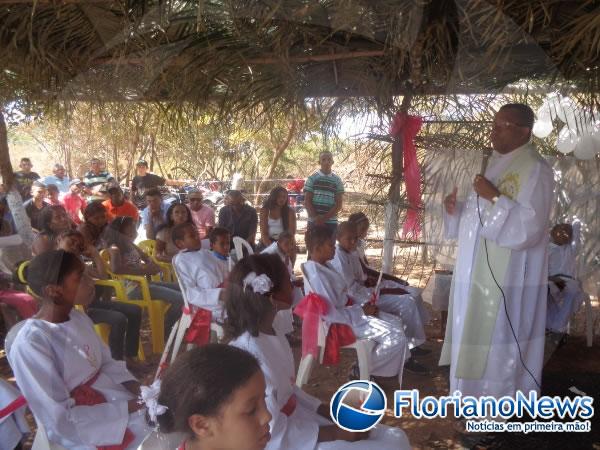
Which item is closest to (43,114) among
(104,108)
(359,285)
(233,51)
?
(104,108)

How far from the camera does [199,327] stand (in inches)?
131

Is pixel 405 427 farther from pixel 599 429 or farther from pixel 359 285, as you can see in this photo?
pixel 359 285

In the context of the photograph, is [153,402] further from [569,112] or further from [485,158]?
[569,112]

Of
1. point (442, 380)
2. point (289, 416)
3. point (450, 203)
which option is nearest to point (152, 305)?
point (442, 380)

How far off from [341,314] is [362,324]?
17 cm

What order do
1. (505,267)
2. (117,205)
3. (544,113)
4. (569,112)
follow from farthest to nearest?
(117,205), (544,113), (569,112), (505,267)

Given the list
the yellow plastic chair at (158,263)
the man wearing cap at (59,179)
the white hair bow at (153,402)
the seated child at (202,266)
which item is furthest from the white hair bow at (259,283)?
the yellow plastic chair at (158,263)

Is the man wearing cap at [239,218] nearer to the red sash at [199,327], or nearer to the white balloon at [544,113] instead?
the red sash at [199,327]

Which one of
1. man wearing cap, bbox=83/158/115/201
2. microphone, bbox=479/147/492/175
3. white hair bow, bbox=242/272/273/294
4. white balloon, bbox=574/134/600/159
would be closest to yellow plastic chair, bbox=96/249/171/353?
man wearing cap, bbox=83/158/115/201

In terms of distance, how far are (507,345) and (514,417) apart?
369 millimetres

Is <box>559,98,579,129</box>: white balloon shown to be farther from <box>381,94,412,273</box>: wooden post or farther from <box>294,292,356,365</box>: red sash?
<box>294,292,356,365</box>: red sash

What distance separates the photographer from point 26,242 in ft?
14.1

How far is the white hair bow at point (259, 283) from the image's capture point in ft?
6.73

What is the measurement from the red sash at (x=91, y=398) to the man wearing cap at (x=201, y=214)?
84.9 inches
